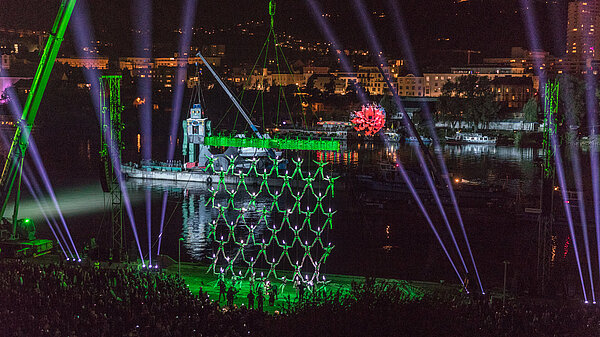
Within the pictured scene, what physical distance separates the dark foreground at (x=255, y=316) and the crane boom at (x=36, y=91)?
14.4ft

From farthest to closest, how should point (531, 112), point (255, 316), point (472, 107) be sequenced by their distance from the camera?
point (472, 107) < point (531, 112) < point (255, 316)

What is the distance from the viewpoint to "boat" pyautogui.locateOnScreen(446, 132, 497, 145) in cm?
4681

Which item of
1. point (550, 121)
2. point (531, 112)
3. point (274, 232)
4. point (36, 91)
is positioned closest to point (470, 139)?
point (531, 112)

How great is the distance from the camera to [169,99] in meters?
65.6

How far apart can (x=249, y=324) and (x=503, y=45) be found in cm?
9828

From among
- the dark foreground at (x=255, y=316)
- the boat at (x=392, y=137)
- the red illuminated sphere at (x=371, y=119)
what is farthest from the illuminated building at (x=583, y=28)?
the dark foreground at (x=255, y=316)

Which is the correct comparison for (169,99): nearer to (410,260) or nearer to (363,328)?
(410,260)

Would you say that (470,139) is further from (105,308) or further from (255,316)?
(105,308)

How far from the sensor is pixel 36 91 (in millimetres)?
13375

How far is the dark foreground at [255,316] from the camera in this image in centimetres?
782

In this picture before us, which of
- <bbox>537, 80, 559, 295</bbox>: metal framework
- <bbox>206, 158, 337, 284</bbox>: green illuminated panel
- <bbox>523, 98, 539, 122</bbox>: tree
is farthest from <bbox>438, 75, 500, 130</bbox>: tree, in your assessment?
<bbox>537, 80, 559, 295</bbox>: metal framework

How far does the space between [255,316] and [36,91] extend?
7.10 metres

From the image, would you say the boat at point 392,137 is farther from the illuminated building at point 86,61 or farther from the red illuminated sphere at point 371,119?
the illuminated building at point 86,61

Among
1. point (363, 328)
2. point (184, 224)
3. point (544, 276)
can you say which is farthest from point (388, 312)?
point (184, 224)
